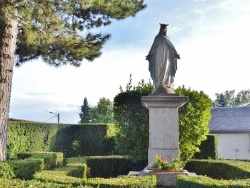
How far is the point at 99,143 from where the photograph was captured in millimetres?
19688

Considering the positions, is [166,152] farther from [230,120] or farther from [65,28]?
[230,120]

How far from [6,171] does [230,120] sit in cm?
2782

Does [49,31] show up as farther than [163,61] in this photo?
Yes

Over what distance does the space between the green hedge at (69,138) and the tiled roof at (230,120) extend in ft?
53.2

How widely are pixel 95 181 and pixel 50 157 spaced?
5.91 meters

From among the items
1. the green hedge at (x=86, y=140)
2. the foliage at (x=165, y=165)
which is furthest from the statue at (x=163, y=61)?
the green hedge at (x=86, y=140)

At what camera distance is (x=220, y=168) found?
41.2ft

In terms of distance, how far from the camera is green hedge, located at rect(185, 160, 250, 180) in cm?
1075

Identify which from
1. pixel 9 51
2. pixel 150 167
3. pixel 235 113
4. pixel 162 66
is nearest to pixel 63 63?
pixel 9 51

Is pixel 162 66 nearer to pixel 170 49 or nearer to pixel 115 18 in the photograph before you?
pixel 170 49

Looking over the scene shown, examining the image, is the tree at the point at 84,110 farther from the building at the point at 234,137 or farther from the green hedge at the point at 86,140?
the green hedge at the point at 86,140

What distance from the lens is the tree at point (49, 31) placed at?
1178cm

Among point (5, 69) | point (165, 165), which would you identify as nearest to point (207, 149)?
point (165, 165)

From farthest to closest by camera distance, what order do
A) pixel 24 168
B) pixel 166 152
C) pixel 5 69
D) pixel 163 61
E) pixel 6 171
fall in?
pixel 5 69 < pixel 163 61 < pixel 166 152 < pixel 24 168 < pixel 6 171
